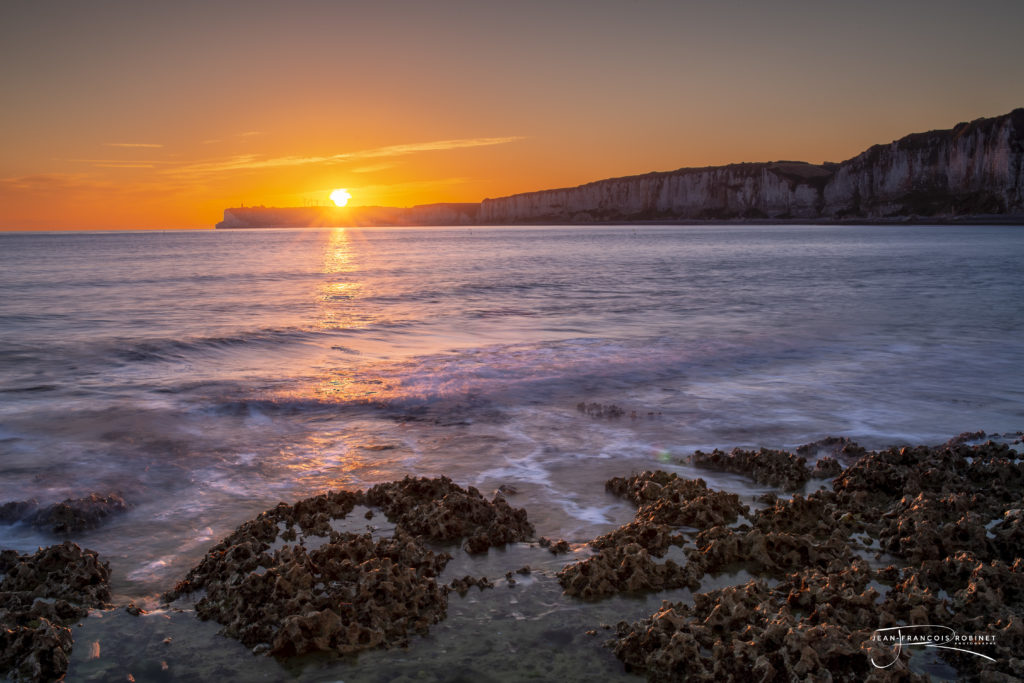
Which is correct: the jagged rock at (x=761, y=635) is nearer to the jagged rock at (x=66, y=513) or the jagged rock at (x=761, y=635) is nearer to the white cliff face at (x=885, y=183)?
the jagged rock at (x=66, y=513)

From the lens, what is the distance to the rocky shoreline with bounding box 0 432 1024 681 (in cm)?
370

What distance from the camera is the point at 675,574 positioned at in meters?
4.57

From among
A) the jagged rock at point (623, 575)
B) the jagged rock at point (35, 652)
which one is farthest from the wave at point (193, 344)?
the jagged rock at point (623, 575)

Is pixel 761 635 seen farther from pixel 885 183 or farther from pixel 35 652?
pixel 885 183

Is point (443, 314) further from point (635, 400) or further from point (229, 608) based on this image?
point (229, 608)

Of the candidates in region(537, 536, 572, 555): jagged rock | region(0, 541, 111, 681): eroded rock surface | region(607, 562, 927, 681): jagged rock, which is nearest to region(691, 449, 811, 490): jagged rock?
region(607, 562, 927, 681): jagged rock

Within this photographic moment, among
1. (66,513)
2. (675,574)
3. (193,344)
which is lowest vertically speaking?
(675,574)

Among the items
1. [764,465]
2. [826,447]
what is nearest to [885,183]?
[826,447]

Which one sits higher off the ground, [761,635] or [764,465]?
[761,635]

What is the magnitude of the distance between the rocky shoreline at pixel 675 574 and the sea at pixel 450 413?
0.51ft

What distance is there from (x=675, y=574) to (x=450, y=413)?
5.21 meters

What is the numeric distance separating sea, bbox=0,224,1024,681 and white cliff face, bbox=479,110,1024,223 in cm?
12833

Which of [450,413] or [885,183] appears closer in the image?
[450,413]

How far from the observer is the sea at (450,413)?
4125 millimetres
